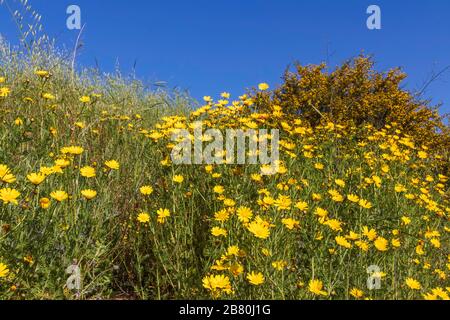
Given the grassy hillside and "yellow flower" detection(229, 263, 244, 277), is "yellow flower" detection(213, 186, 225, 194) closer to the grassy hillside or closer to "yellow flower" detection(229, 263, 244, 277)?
the grassy hillside

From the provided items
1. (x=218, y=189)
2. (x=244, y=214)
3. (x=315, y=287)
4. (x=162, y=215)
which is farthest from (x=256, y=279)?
(x=218, y=189)

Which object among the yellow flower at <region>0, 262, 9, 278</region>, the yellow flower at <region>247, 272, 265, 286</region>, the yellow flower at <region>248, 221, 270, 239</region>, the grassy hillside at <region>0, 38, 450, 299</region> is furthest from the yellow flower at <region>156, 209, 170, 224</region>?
the yellow flower at <region>0, 262, 9, 278</region>

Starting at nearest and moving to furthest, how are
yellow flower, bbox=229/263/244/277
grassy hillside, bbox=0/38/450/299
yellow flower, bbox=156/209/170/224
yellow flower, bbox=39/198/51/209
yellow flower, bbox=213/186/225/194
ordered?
yellow flower, bbox=229/263/244/277 → grassy hillside, bbox=0/38/450/299 → yellow flower, bbox=39/198/51/209 → yellow flower, bbox=156/209/170/224 → yellow flower, bbox=213/186/225/194

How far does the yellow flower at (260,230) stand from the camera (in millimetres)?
2080

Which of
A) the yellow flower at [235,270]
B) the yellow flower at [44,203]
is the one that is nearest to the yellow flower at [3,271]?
the yellow flower at [44,203]

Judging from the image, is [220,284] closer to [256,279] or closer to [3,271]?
[256,279]

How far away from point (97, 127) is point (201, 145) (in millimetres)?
1788

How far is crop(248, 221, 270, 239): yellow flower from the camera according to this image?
208cm

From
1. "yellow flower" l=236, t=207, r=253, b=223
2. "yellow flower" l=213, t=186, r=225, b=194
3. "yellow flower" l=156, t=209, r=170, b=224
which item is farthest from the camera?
"yellow flower" l=213, t=186, r=225, b=194

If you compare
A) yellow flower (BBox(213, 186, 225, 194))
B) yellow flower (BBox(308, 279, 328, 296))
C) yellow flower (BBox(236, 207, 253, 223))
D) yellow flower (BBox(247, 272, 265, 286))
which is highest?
yellow flower (BBox(213, 186, 225, 194))

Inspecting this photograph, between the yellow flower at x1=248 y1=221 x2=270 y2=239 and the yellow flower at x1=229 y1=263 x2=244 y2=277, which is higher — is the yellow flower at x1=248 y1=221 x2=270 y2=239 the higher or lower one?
the higher one

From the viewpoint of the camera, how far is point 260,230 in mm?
2123

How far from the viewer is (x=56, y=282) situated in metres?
2.13
